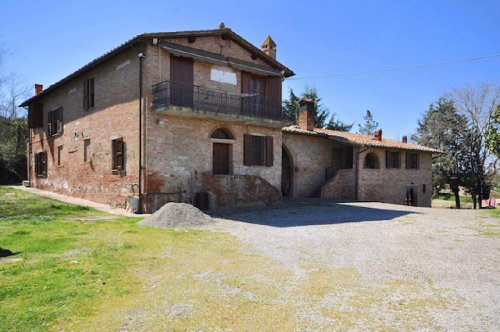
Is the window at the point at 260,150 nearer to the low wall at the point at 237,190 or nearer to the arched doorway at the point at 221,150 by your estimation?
the arched doorway at the point at 221,150

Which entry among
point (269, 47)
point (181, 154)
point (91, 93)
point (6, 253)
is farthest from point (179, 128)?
point (6, 253)

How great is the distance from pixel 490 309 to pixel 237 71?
597 inches

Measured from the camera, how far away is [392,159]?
1027 inches

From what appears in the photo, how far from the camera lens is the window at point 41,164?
24.2m

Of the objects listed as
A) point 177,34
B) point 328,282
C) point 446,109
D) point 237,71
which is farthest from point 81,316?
point 446,109

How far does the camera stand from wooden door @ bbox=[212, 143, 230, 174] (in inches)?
677

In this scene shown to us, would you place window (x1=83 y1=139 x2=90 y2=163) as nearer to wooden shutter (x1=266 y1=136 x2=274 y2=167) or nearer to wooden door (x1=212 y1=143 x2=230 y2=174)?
wooden door (x1=212 y1=143 x2=230 y2=174)

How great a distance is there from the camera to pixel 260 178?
1738 centimetres

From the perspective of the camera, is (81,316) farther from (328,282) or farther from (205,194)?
(205,194)

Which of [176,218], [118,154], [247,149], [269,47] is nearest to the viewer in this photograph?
[176,218]

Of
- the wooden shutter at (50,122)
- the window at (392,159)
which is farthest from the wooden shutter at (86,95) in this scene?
the window at (392,159)

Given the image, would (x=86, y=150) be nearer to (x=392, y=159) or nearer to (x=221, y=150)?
(x=221, y=150)

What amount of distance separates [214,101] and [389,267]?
39.0 ft

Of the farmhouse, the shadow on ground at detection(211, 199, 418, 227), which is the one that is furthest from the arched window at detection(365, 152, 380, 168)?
the shadow on ground at detection(211, 199, 418, 227)
